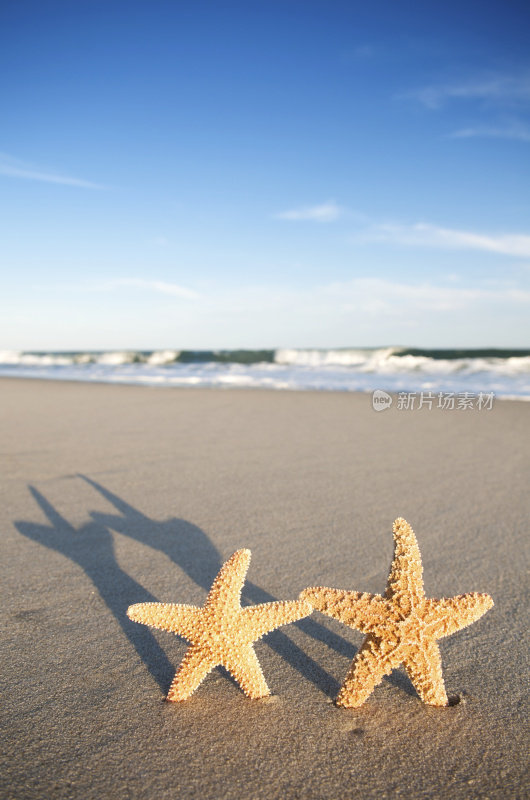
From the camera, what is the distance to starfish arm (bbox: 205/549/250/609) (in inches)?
77.1

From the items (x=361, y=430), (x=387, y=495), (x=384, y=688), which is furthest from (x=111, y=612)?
(x=361, y=430)

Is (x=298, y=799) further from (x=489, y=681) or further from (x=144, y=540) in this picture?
(x=144, y=540)

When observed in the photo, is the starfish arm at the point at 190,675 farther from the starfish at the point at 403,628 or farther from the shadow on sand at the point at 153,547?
the starfish at the point at 403,628

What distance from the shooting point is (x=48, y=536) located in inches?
138

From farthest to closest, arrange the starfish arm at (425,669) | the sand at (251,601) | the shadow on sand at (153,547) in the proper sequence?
the shadow on sand at (153,547)
the starfish arm at (425,669)
the sand at (251,601)

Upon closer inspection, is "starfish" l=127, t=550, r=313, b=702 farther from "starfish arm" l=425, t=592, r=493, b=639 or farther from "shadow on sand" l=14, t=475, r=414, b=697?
"starfish arm" l=425, t=592, r=493, b=639

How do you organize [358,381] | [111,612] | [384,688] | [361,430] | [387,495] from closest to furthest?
[384,688], [111,612], [387,495], [361,430], [358,381]

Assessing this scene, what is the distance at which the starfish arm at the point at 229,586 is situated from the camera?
6.43ft

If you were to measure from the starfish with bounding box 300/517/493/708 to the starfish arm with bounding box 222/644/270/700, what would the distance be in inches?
10.1

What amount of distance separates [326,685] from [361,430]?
16.6 feet

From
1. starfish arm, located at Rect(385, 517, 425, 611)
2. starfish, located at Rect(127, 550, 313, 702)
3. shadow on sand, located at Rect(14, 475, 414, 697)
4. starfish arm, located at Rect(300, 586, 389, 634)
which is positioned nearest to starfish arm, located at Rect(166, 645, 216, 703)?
starfish, located at Rect(127, 550, 313, 702)

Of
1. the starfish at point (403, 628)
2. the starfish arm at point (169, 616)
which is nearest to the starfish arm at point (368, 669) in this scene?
the starfish at point (403, 628)

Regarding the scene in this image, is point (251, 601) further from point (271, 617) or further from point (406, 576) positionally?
point (406, 576)

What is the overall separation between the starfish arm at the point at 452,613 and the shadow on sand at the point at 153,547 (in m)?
0.31
